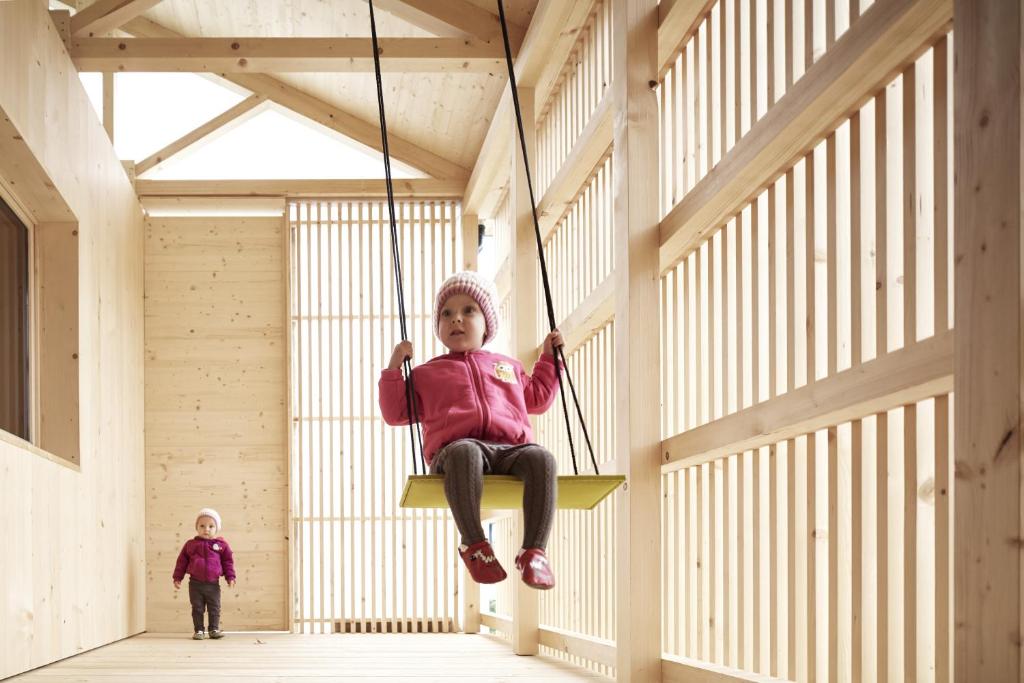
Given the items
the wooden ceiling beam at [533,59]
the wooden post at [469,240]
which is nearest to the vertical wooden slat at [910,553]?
the wooden ceiling beam at [533,59]

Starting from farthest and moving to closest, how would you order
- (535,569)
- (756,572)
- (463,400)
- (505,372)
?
(505,372)
(463,400)
(535,569)
(756,572)

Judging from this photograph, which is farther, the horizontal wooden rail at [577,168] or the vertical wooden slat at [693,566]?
the horizontal wooden rail at [577,168]

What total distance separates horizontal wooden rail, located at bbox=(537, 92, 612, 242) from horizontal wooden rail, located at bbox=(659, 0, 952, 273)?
3.33 ft

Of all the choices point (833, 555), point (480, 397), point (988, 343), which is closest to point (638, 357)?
point (480, 397)

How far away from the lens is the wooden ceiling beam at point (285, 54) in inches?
246

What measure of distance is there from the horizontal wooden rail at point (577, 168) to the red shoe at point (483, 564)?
71.1 inches

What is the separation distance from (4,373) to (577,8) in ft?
9.75

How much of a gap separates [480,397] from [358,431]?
5.04 meters

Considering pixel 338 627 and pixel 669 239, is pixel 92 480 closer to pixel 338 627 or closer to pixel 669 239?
pixel 338 627

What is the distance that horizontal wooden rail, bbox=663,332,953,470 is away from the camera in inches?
85.6

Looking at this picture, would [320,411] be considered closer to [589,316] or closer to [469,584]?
[469,584]

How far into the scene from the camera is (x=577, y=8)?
5203mm

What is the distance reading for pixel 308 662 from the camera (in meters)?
5.51

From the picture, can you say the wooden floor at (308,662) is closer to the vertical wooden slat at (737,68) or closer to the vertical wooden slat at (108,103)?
the vertical wooden slat at (737,68)
